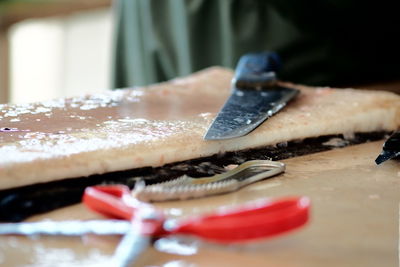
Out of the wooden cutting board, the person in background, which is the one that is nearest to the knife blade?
the wooden cutting board

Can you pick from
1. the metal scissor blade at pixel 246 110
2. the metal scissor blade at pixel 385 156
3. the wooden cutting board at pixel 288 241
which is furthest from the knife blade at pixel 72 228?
the metal scissor blade at pixel 385 156

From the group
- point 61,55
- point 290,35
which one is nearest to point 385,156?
point 290,35

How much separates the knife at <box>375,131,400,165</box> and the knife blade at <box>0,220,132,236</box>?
14.7 inches

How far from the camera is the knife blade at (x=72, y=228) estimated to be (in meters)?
0.52

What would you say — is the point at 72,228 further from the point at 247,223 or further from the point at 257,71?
the point at 257,71

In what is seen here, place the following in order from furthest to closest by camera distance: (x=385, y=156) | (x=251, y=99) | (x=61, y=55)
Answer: (x=61, y=55)
(x=251, y=99)
(x=385, y=156)

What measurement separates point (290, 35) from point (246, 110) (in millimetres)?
561

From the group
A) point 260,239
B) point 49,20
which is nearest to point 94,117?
point 260,239

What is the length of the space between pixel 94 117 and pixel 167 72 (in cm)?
78

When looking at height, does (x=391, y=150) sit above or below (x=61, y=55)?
below

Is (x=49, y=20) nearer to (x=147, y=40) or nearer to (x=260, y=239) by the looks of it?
(x=147, y=40)

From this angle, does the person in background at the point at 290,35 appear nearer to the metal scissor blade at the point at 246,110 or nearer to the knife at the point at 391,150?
the metal scissor blade at the point at 246,110

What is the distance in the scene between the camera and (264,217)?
476 mm

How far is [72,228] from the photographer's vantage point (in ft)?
1.73
